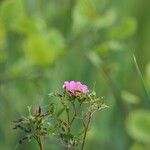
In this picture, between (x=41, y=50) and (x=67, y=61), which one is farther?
(x=67, y=61)

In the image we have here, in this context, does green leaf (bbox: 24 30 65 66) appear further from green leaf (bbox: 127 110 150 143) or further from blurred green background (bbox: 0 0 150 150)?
green leaf (bbox: 127 110 150 143)

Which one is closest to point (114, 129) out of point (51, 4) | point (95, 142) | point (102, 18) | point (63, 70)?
point (95, 142)

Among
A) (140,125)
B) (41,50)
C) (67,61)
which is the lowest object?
(140,125)

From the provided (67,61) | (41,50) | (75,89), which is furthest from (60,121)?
(67,61)

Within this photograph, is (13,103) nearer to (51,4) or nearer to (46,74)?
(46,74)

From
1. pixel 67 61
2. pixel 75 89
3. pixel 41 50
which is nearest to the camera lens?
pixel 75 89

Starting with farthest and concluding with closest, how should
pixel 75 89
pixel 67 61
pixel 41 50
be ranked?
pixel 67 61
pixel 41 50
pixel 75 89

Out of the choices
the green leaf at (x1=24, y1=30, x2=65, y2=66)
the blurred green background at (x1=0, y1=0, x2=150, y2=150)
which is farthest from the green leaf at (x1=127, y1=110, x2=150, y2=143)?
the green leaf at (x1=24, y1=30, x2=65, y2=66)

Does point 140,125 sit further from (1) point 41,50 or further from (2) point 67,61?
(2) point 67,61
